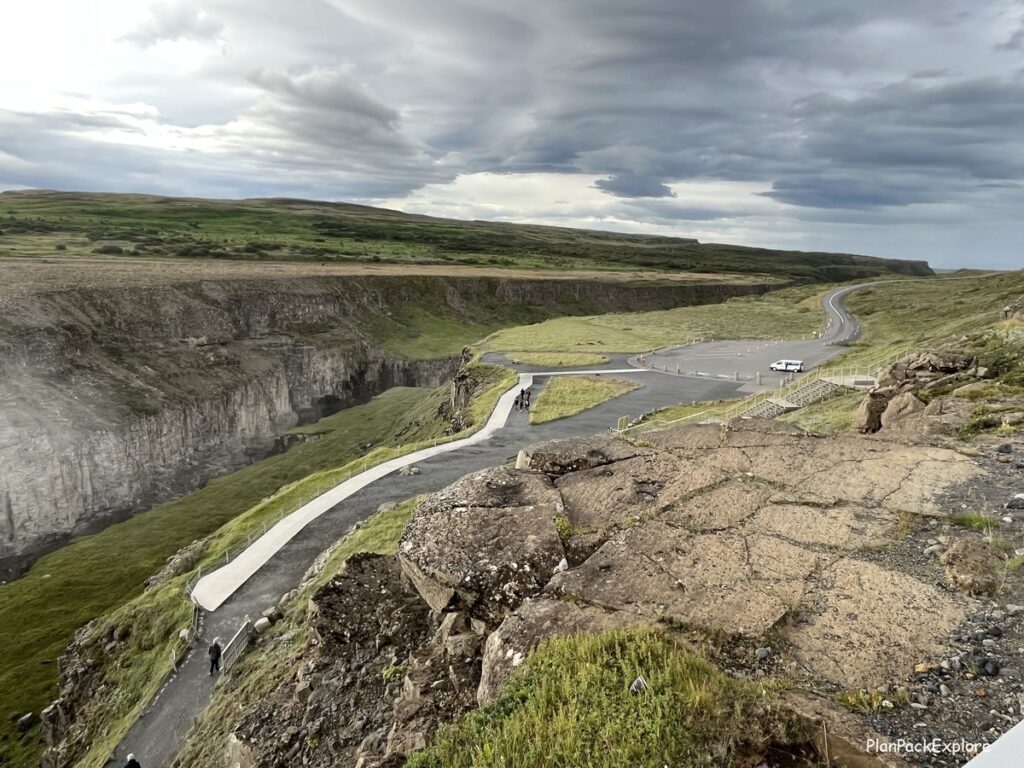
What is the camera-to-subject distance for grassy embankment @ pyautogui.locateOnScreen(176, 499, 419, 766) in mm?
11721

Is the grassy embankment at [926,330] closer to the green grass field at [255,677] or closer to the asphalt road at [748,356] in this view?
the asphalt road at [748,356]

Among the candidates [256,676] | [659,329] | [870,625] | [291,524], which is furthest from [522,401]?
[659,329]

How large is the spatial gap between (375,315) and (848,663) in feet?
279

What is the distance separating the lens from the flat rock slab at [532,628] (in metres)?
6.82

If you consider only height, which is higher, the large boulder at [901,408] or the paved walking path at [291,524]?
the large boulder at [901,408]

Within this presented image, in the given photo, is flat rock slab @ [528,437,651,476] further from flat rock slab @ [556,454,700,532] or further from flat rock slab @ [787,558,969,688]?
flat rock slab @ [787,558,969,688]

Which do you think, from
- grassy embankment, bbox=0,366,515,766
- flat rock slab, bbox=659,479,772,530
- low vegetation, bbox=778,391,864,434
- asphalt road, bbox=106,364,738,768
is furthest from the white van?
flat rock slab, bbox=659,479,772,530

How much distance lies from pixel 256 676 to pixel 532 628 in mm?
9216

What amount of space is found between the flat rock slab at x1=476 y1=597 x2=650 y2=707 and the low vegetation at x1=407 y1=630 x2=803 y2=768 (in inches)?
15.8

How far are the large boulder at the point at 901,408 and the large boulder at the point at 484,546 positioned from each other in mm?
12328

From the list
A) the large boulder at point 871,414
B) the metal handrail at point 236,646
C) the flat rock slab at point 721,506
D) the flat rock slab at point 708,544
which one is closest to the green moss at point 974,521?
the flat rock slab at point 708,544

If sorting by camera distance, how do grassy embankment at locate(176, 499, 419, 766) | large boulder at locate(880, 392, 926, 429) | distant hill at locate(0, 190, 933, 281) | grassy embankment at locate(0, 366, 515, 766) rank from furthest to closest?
distant hill at locate(0, 190, 933, 281)
grassy embankment at locate(0, 366, 515, 766)
large boulder at locate(880, 392, 926, 429)
grassy embankment at locate(176, 499, 419, 766)

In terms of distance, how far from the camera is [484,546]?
30.7 ft

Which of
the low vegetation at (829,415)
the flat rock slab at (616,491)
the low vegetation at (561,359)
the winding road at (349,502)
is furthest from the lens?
the low vegetation at (561,359)
